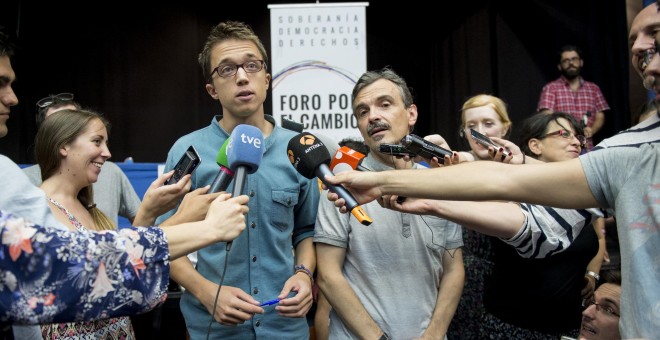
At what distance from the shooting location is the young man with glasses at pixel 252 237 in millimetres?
2318

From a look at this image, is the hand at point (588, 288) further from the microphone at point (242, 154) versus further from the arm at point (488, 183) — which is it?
the microphone at point (242, 154)

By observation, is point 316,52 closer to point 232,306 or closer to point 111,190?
point 111,190

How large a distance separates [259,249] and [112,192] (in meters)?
1.40

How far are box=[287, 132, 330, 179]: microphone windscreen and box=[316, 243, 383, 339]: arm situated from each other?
0.49m

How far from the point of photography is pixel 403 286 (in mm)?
A: 2434

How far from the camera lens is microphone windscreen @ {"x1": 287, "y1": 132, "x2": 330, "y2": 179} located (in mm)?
2059

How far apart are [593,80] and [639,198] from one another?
6.04 m

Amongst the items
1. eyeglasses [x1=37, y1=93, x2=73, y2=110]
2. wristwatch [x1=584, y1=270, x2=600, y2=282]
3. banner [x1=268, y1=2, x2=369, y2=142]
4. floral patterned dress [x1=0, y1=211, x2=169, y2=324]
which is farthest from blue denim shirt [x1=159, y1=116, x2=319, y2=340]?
banner [x1=268, y1=2, x2=369, y2=142]

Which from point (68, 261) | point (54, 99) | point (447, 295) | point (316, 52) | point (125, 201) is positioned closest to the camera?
point (68, 261)

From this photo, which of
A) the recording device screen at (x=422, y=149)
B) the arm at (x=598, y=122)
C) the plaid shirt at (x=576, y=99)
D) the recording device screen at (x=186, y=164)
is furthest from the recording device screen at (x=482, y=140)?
the arm at (x=598, y=122)

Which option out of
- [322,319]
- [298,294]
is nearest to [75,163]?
[298,294]

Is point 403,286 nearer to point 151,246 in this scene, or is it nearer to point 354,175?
A: point 354,175

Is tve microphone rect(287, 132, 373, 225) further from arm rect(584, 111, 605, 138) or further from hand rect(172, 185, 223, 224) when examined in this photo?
arm rect(584, 111, 605, 138)

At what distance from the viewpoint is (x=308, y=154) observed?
81.4 inches
